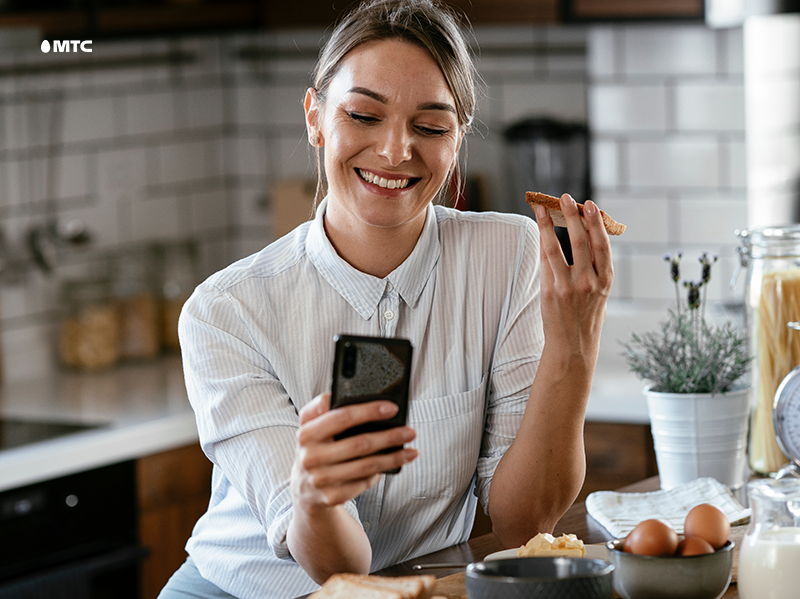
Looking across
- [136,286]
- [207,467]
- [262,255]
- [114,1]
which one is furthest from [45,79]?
[262,255]

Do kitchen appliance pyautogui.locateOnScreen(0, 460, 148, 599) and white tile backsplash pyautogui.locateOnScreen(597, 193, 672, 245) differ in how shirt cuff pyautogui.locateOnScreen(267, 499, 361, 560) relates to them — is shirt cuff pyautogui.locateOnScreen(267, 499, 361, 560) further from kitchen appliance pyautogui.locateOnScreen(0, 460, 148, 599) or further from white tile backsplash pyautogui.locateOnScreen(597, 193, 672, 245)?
white tile backsplash pyautogui.locateOnScreen(597, 193, 672, 245)

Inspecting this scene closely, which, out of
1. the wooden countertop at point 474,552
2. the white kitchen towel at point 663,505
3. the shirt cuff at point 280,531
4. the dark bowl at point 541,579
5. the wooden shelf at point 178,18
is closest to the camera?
the dark bowl at point 541,579

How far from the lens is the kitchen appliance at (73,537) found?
8.09 feet

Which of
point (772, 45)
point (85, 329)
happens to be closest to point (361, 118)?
point (772, 45)

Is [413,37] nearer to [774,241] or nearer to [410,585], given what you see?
[774,241]

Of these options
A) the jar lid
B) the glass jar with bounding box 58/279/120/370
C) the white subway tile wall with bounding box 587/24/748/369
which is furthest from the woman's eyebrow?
the glass jar with bounding box 58/279/120/370

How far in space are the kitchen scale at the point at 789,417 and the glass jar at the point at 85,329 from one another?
2.16m

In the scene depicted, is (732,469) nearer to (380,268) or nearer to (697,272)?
(380,268)

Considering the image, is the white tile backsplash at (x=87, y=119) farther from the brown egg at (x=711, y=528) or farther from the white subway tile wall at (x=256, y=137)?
the brown egg at (x=711, y=528)

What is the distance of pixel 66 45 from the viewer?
305 centimetres

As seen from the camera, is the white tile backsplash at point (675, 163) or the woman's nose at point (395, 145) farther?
the white tile backsplash at point (675, 163)

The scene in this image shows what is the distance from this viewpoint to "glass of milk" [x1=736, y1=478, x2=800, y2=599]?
1.12 metres

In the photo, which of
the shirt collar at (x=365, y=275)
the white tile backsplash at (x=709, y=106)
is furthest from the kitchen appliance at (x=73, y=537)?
the white tile backsplash at (x=709, y=106)

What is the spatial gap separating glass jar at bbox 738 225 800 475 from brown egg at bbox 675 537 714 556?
2.22 feet
